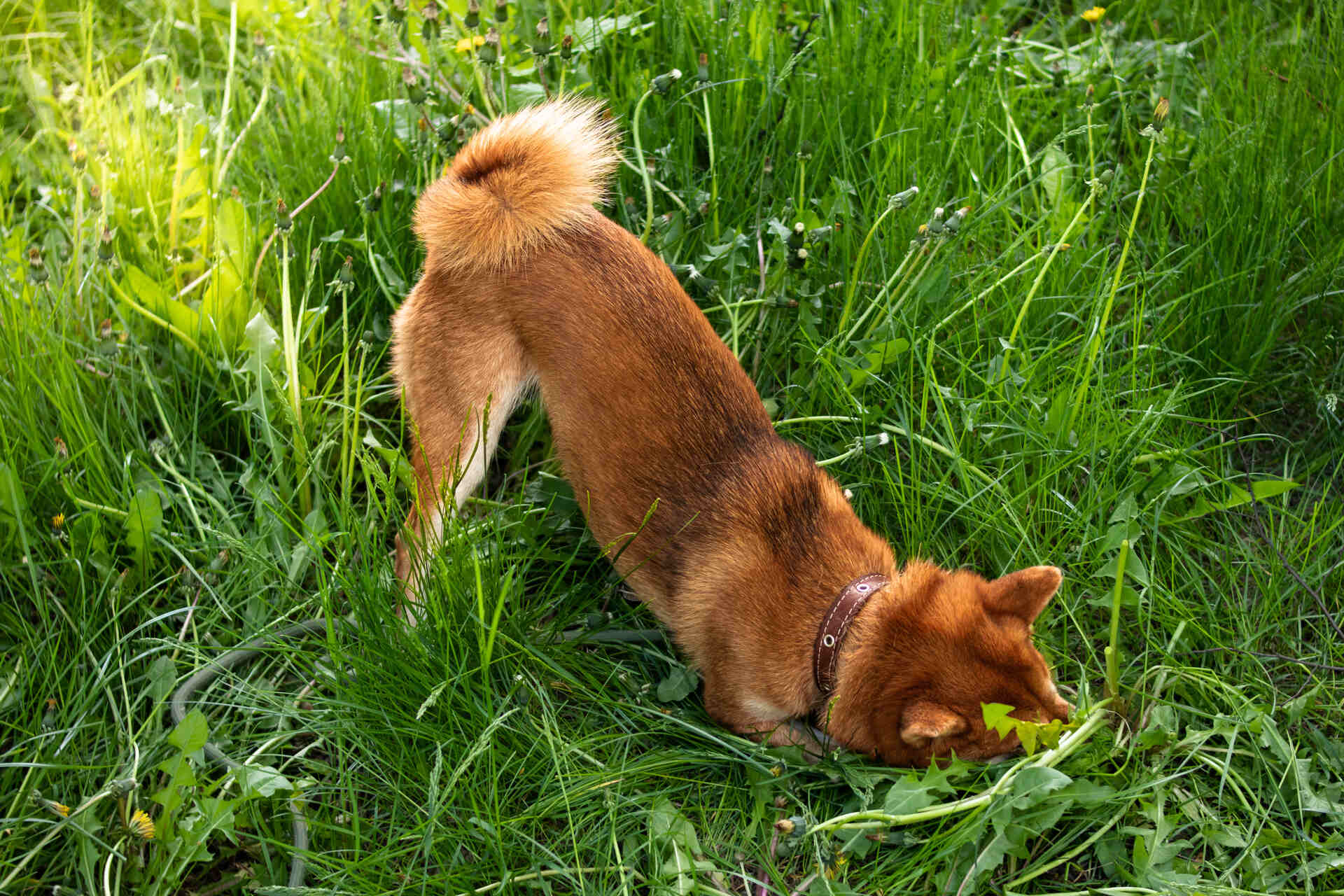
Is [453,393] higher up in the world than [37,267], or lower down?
lower down

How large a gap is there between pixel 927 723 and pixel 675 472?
0.93m

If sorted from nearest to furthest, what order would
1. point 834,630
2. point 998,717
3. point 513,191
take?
point 998,717 → point 834,630 → point 513,191

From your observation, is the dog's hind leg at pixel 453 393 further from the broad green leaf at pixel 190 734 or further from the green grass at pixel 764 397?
the broad green leaf at pixel 190 734

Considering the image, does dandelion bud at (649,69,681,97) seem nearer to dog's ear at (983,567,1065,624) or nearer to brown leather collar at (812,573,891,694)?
brown leather collar at (812,573,891,694)

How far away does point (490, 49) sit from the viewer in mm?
3590

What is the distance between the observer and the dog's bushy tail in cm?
319

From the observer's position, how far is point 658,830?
8.63 feet

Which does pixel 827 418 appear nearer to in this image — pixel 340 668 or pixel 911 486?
pixel 911 486

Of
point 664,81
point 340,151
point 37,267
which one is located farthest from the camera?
point 340,151

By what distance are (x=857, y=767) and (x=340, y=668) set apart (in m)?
1.23

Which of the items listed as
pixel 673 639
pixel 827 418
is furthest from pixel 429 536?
pixel 827 418

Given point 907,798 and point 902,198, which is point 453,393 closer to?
point 902,198

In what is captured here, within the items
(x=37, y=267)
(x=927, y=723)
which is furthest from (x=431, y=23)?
(x=927, y=723)

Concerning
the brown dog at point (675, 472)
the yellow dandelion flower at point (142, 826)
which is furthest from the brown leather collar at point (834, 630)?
the yellow dandelion flower at point (142, 826)
